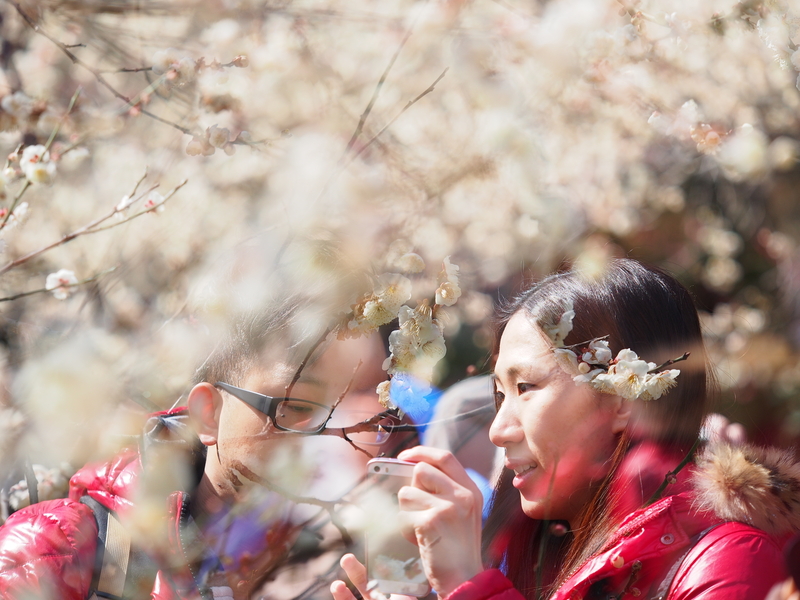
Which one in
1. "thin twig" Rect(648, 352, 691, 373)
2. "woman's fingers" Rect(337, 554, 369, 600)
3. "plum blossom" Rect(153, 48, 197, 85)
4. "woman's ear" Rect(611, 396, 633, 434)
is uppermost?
"plum blossom" Rect(153, 48, 197, 85)

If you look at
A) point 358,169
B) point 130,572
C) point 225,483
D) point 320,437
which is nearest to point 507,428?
point 320,437

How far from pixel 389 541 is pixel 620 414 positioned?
0.54m

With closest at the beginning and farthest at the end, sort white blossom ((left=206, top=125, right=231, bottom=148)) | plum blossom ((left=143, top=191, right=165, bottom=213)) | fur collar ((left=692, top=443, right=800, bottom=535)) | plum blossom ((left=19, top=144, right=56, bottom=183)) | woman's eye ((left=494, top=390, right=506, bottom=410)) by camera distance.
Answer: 1. fur collar ((left=692, top=443, right=800, bottom=535))
2. woman's eye ((left=494, top=390, right=506, bottom=410))
3. plum blossom ((left=19, top=144, right=56, bottom=183))
4. plum blossom ((left=143, top=191, right=165, bottom=213))
5. white blossom ((left=206, top=125, right=231, bottom=148))

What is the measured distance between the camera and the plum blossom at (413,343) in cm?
135

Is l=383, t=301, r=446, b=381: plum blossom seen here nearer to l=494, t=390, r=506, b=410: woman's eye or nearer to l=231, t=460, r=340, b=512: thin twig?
l=494, t=390, r=506, b=410: woman's eye

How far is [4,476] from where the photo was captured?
5.41ft

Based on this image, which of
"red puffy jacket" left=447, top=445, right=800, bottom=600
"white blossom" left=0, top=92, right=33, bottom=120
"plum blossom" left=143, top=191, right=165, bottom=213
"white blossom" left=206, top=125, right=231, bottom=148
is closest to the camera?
"red puffy jacket" left=447, top=445, right=800, bottom=600

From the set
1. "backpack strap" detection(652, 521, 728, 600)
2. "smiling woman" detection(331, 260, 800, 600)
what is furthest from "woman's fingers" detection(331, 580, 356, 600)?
"backpack strap" detection(652, 521, 728, 600)

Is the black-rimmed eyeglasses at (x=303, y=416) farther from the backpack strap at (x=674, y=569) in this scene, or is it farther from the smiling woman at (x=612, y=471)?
the backpack strap at (x=674, y=569)

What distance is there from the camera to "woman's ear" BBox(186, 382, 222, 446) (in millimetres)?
1508

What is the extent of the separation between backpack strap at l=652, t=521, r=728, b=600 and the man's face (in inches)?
24.1

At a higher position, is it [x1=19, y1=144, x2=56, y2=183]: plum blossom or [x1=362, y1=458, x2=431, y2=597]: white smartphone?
[x1=19, y1=144, x2=56, y2=183]: plum blossom

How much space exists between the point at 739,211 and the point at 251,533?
3.80 meters

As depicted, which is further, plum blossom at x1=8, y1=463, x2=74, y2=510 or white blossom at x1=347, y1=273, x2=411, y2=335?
plum blossom at x1=8, y1=463, x2=74, y2=510
